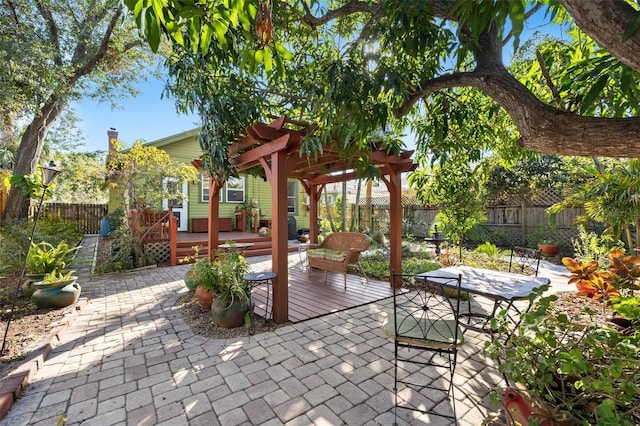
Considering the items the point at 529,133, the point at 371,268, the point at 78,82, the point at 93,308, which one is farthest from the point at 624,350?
the point at 78,82

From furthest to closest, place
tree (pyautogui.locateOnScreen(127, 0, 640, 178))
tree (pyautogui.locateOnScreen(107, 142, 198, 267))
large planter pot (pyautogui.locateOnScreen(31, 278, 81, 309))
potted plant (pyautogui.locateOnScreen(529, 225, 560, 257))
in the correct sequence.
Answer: potted plant (pyautogui.locateOnScreen(529, 225, 560, 257)) < tree (pyautogui.locateOnScreen(107, 142, 198, 267)) < large planter pot (pyautogui.locateOnScreen(31, 278, 81, 309)) < tree (pyautogui.locateOnScreen(127, 0, 640, 178))

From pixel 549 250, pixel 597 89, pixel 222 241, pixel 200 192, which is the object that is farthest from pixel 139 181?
pixel 549 250

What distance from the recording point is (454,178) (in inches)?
227

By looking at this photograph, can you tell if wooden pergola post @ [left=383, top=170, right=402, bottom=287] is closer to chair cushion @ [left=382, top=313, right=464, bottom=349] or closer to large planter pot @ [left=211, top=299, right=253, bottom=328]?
chair cushion @ [left=382, top=313, right=464, bottom=349]

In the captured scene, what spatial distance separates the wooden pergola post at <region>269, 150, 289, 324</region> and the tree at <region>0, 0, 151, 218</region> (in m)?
7.53

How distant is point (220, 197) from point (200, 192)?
2.69 ft

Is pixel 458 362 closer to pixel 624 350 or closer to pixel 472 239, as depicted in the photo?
pixel 624 350

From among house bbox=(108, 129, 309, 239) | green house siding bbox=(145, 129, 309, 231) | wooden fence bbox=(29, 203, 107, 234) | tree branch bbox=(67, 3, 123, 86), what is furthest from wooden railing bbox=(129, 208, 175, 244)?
wooden fence bbox=(29, 203, 107, 234)

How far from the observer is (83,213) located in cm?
1314

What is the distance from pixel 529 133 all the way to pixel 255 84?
3.63m

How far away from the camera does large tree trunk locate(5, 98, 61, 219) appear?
8570 mm

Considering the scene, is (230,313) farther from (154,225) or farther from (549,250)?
(549,250)

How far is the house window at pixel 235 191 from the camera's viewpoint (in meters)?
11.6

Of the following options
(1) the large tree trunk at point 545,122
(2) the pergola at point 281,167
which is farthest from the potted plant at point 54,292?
(1) the large tree trunk at point 545,122
